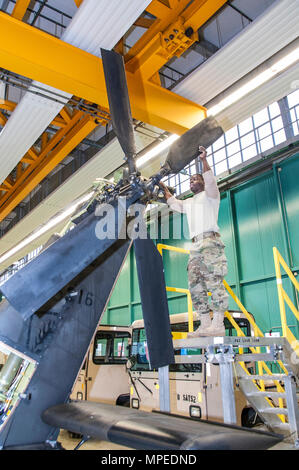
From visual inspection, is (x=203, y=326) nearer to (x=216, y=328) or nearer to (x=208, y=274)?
(x=216, y=328)

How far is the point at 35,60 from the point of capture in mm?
5430

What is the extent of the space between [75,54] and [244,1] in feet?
23.0

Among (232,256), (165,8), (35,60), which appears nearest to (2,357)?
(232,256)

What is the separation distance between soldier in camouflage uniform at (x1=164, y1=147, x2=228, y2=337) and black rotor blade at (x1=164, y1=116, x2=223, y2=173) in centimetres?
78

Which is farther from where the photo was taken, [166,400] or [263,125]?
[263,125]

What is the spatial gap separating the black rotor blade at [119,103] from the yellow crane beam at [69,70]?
2.80 meters

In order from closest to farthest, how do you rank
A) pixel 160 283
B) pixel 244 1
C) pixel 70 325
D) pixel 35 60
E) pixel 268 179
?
pixel 160 283, pixel 70 325, pixel 35 60, pixel 244 1, pixel 268 179

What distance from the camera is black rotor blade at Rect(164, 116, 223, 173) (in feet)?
9.87

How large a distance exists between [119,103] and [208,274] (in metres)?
1.99

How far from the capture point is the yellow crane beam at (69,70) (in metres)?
5.36

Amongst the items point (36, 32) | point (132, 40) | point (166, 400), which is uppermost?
point (132, 40)

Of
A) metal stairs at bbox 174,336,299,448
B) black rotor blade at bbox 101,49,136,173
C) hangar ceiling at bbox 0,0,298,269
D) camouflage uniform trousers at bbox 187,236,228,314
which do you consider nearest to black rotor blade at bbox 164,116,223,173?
black rotor blade at bbox 101,49,136,173

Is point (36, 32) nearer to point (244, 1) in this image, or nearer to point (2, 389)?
point (2, 389)

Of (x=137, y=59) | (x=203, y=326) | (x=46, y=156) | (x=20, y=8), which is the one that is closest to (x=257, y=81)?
(x=137, y=59)
